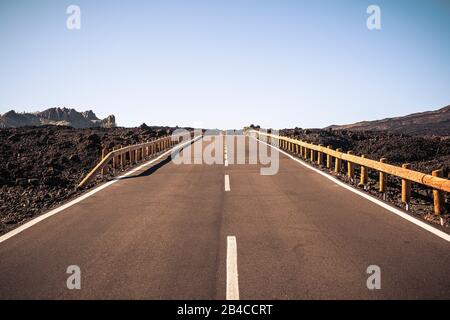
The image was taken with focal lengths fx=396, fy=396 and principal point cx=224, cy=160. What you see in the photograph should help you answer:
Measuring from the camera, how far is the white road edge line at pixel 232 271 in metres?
4.11

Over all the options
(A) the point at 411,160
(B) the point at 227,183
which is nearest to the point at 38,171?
(B) the point at 227,183

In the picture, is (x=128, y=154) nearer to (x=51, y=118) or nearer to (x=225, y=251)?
(x=225, y=251)

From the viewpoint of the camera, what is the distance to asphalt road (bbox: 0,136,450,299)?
4.28 m

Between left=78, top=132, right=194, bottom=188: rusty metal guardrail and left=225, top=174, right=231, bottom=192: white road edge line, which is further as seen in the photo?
left=78, top=132, right=194, bottom=188: rusty metal guardrail

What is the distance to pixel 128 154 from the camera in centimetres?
2145

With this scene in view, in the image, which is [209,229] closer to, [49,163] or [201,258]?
[201,258]

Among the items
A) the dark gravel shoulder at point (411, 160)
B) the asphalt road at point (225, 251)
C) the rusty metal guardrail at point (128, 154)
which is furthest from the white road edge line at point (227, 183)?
the rusty metal guardrail at point (128, 154)

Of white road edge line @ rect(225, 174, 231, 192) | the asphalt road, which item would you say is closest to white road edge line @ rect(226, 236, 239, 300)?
the asphalt road

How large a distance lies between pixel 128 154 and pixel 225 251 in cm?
1689

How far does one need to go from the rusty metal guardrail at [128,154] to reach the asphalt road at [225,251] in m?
3.89

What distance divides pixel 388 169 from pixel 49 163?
61.3ft

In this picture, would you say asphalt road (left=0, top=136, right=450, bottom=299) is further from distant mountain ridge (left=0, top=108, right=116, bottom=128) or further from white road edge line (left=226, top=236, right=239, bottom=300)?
distant mountain ridge (left=0, top=108, right=116, bottom=128)

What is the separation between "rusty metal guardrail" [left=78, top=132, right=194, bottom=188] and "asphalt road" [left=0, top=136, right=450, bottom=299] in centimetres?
389

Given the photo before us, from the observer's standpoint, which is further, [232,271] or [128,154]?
[128,154]
